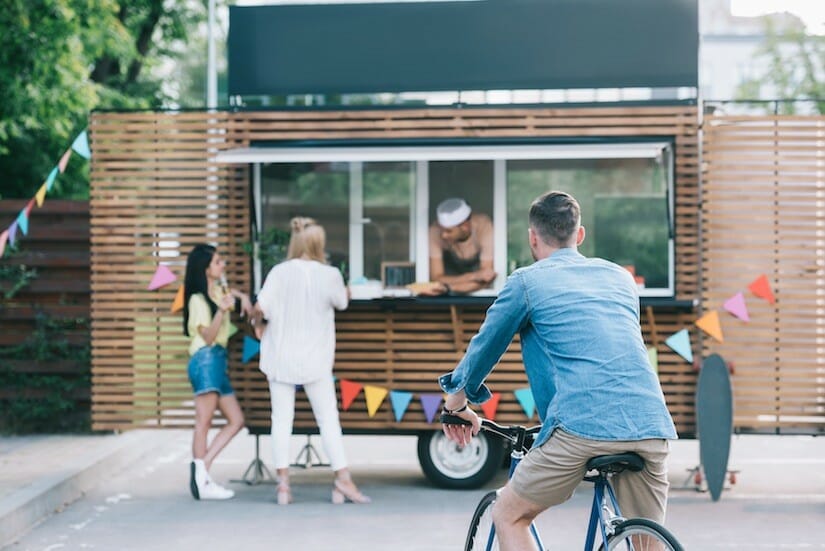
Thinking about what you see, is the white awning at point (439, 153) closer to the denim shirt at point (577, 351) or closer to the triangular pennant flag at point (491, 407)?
the triangular pennant flag at point (491, 407)

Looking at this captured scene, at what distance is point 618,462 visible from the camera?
427cm

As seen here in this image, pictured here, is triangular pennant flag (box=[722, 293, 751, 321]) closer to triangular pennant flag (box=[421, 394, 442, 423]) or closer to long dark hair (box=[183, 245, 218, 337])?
triangular pennant flag (box=[421, 394, 442, 423])

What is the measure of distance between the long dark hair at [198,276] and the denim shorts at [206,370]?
24 centimetres

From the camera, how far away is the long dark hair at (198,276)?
31.0 feet

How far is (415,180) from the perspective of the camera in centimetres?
1015

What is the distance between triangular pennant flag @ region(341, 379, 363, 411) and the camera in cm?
981

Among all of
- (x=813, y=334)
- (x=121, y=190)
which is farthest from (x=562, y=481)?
(x=121, y=190)

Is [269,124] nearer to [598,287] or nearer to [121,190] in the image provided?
→ [121,190]

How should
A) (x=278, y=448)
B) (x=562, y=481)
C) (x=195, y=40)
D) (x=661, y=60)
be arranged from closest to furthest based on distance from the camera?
(x=562, y=481) < (x=278, y=448) < (x=661, y=60) < (x=195, y=40)

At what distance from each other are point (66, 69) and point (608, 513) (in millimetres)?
11476

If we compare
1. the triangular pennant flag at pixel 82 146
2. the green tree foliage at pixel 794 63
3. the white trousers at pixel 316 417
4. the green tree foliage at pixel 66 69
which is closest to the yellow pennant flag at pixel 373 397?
the white trousers at pixel 316 417

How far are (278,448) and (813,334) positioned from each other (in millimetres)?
4117

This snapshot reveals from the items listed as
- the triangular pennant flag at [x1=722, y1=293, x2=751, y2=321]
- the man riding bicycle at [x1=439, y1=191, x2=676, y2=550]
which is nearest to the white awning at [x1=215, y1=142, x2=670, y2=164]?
the triangular pennant flag at [x1=722, y1=293, x2=751, y2=321]

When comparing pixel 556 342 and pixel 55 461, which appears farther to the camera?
pixel 55 461
